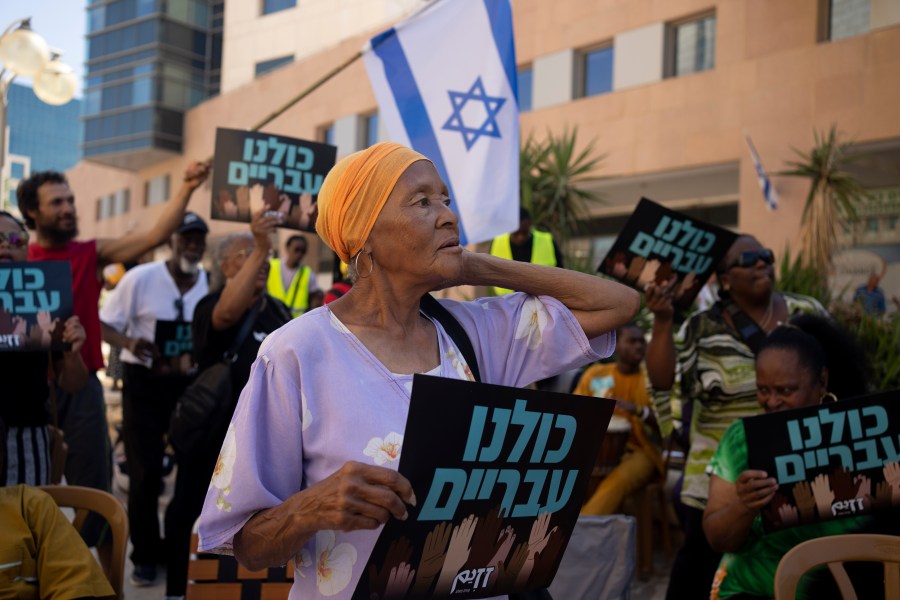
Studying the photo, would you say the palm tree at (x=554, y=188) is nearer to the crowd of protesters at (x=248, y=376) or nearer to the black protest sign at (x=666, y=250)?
the crowd of protesters at (x=248, y=376)

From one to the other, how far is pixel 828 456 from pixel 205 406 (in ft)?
8.54

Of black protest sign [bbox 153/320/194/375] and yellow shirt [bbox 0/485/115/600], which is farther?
black protest sign [bbox 153/320/194/375]

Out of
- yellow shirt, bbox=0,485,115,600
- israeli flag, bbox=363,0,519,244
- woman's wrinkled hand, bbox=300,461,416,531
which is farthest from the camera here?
israeli flag, bbox=363,0,519,244

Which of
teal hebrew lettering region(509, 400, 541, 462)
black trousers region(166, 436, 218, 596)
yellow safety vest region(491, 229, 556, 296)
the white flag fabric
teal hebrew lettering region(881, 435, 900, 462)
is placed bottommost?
black trousers region(166, 436, 218, 596)

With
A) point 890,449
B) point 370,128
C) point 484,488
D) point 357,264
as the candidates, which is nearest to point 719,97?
point 370,128

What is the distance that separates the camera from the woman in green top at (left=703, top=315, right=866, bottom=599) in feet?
9.41

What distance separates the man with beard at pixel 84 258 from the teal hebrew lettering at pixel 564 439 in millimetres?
2987

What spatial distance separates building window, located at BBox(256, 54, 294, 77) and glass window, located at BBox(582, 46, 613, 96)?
14063mm

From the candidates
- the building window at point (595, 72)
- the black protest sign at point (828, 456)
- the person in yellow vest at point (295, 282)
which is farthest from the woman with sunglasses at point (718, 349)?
the building window at point (595, 72)

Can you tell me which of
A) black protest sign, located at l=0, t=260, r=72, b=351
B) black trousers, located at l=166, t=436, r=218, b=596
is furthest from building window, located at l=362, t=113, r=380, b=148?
black protest sign, located at l=0, t=260, r=72, b=351

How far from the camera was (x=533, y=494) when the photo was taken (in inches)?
69.2

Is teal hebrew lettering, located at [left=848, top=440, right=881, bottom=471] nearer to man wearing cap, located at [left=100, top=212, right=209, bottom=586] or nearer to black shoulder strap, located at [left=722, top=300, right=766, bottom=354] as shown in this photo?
black shoulder strap, located at [left=722, top=300, right=766, bottom=354]

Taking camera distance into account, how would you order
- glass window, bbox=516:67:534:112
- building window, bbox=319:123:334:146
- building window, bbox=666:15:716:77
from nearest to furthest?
building window, bbox=666:15:716:77, glass window, bbox=516:67:534:112, building window, bbox=319:123:334:146

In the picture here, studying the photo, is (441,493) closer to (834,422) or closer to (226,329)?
(834,422)
